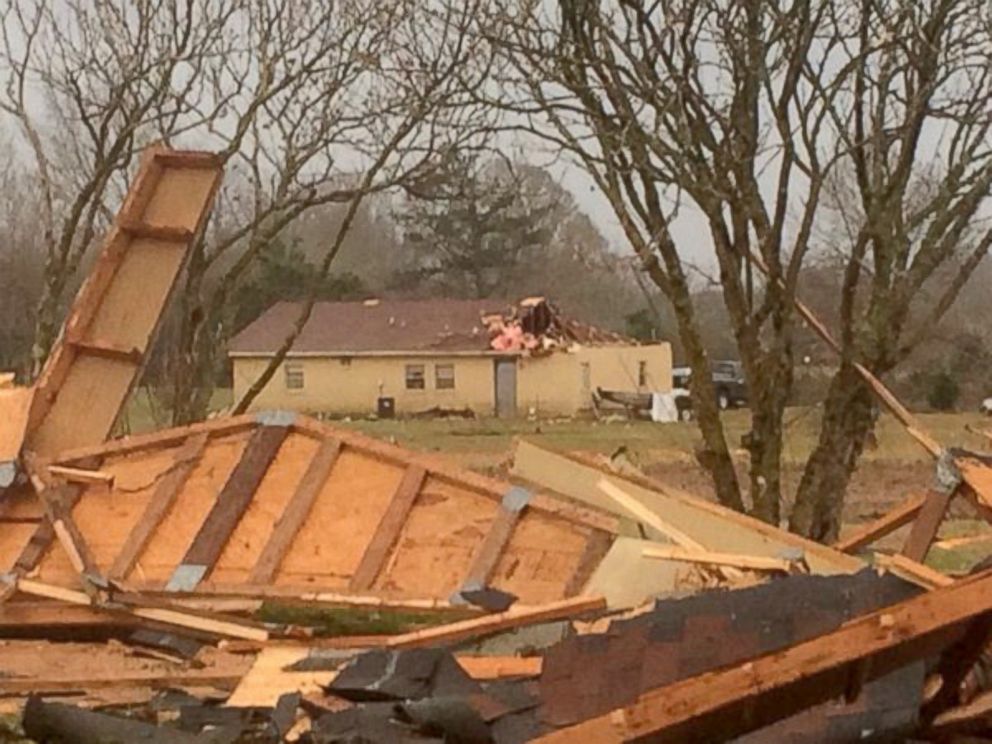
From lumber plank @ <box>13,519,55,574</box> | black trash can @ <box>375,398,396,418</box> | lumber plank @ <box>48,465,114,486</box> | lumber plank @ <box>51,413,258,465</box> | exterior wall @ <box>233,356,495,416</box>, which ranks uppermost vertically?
lumber plank @ <box>51,413,258,465</box>

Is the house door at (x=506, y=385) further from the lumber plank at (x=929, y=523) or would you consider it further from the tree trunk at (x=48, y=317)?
the lumber plank at (x=929, y=523)

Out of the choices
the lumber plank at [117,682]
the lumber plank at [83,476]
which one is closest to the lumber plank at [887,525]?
the lumber plank at [117,682]

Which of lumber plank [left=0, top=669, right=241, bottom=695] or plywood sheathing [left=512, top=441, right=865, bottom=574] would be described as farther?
plywood sheathing [left=512, top=441, right=865, bottom=574]

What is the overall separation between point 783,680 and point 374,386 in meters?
42.2

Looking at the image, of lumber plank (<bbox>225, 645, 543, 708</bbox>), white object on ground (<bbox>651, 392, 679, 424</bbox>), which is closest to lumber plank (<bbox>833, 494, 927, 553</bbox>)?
lumber plank (<bbox>225, 645, 543, 708</bbox>)

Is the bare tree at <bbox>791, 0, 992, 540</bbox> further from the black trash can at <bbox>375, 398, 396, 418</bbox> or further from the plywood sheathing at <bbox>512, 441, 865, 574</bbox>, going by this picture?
the black trash can at <bbox>375, 398, 396, 418</bbox>

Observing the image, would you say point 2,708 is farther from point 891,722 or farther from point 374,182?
point 374,182

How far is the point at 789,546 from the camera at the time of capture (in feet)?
21.5

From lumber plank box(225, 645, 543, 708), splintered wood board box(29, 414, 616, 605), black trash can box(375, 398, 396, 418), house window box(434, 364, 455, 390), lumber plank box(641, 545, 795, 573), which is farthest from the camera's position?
house window box(434, 364, 455, 390)

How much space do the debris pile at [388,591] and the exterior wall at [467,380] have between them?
33.2 metres

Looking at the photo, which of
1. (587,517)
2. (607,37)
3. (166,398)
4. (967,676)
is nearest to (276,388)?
(166,398)

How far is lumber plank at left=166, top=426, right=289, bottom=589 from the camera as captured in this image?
22.4 feet

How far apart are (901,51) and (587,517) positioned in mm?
5209

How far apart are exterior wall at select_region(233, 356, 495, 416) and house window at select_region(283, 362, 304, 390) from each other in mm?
98
